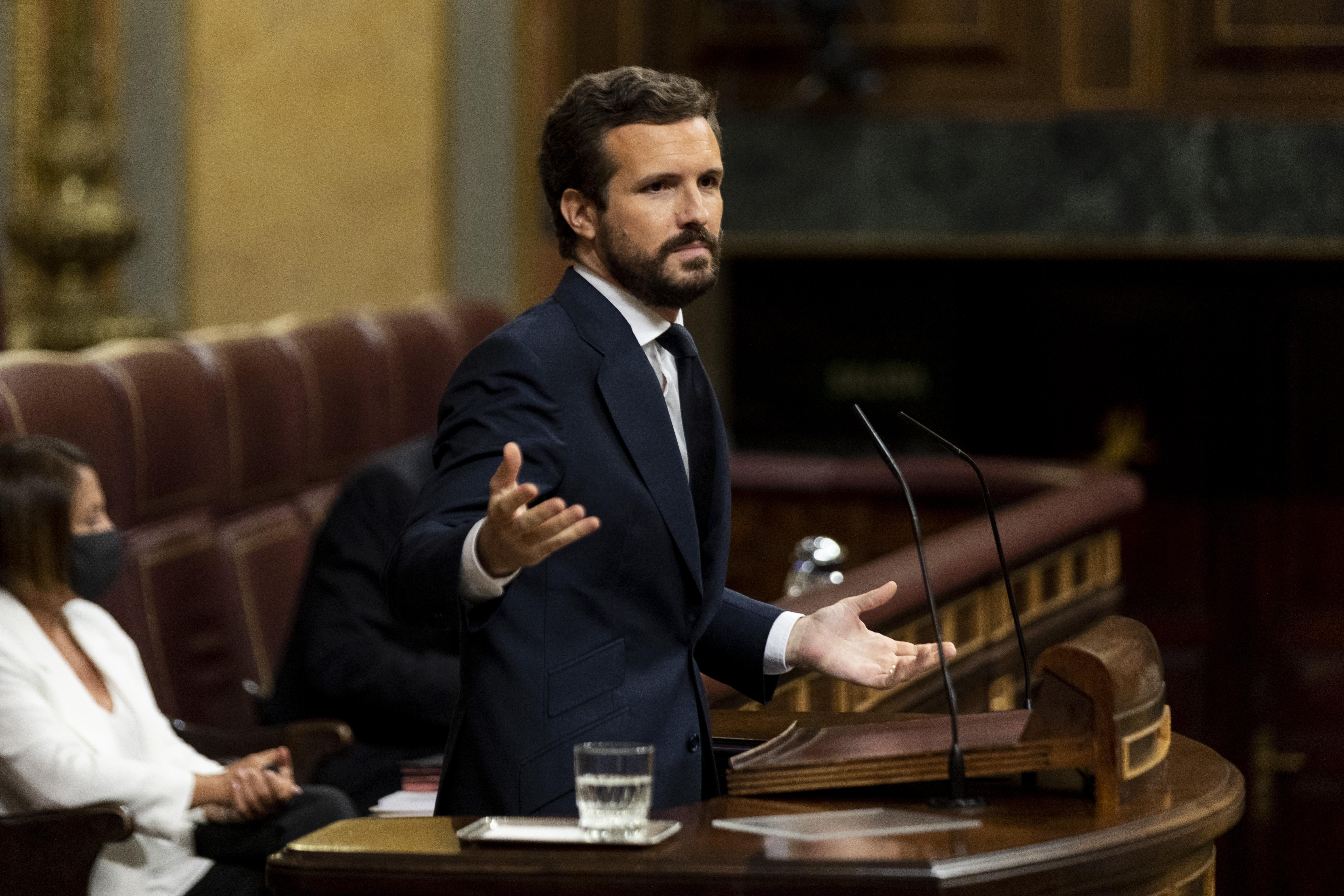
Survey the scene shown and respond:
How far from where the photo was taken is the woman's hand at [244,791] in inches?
94.3

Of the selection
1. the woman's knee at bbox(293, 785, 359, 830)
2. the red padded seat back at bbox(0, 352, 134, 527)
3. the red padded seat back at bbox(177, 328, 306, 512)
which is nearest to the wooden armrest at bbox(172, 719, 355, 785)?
the woman's knee at bbox(293, 785, 359, 830)

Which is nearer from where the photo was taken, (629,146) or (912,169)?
(629,146)

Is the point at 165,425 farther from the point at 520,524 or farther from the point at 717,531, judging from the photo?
the point at 520,524

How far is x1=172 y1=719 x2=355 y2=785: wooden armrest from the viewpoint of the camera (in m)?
2.82


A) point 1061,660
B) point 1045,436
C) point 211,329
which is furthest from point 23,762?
point 1045,436

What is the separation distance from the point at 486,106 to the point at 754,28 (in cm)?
90

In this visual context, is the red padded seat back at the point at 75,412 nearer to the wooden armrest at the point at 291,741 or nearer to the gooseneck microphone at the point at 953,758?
the wooden armrest at the point at 291,741

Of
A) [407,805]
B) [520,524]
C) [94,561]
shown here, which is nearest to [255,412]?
[94,561]

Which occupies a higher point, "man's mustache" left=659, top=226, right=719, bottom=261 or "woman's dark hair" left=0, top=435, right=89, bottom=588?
"man's mustache" left=659, top=226, right=719, bottom=261

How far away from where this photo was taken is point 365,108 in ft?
19.1

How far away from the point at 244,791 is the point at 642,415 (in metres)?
1.13

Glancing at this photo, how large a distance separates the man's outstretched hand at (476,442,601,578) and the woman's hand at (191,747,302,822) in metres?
1.17

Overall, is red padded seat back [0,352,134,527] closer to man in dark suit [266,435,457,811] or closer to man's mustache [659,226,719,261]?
man in dark suit [266,435,457,811]

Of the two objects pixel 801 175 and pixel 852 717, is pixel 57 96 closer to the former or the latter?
pixel 801 175
